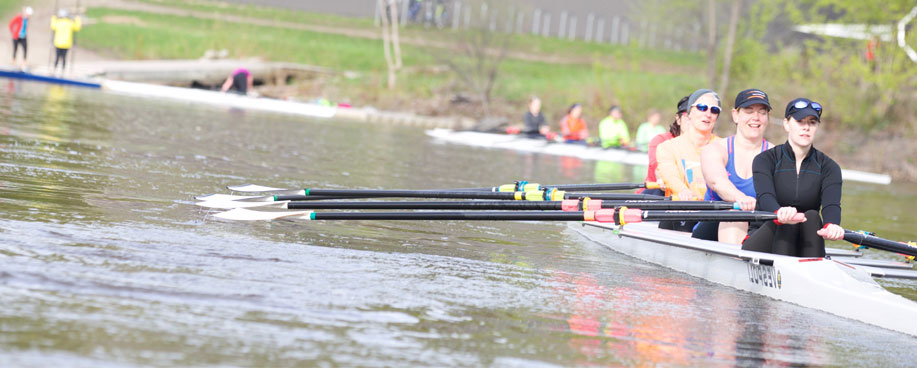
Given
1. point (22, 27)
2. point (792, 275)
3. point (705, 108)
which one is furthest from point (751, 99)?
point (22, 27)

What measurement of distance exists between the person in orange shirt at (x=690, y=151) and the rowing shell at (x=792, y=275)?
0.41 metres

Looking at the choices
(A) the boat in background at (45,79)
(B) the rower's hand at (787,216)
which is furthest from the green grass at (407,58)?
(B) the rower's hand at (787,216)

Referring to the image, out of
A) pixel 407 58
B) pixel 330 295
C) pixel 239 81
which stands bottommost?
pixel 330 295

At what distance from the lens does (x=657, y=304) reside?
5742 mm

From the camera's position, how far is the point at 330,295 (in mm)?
5020

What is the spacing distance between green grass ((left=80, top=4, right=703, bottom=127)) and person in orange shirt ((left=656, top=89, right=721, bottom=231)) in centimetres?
2154

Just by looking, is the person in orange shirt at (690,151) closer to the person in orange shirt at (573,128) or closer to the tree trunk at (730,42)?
the person in orange shirt at (573,128)

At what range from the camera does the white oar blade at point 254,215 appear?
738 cm

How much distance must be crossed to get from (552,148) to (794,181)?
540 inches

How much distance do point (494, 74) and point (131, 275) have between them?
28.4m

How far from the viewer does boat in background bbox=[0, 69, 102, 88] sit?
25.7 m

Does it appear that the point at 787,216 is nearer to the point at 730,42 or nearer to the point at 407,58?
the point at 730,42

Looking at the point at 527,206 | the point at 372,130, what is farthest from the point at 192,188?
the point at 372,130

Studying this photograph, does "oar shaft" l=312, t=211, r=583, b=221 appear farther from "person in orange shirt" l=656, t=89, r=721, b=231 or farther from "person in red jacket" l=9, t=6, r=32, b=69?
"person in red jacket" l=9, t=6, r=32, b=69
